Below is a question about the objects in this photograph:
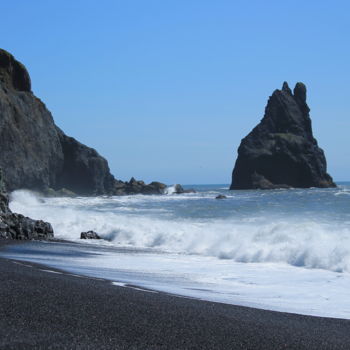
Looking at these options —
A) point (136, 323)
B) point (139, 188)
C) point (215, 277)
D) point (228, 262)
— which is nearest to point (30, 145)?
point (139, 188)

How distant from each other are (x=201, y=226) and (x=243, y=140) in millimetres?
96900

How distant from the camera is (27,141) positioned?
63.2 m

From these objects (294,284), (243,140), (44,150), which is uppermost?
(243,140)

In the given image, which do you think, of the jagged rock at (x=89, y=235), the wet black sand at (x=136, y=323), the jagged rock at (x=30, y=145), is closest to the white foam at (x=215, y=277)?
the wet black sand at (x=136, y=323)

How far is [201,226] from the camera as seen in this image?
76.1 ft

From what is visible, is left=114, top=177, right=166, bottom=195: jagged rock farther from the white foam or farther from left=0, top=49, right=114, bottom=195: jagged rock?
the white foam

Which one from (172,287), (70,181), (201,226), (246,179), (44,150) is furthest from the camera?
(246,179)

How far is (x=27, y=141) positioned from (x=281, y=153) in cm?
6160

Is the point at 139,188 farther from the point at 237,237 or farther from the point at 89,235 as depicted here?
the point at 237,237

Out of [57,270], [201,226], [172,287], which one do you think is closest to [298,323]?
[172,287]

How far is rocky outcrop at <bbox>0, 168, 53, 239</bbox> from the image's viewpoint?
58.2ft

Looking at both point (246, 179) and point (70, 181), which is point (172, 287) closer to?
point (70, 181)

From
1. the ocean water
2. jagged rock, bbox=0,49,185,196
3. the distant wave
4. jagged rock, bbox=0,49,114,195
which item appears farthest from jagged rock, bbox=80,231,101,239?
jagged rock, bbox=0,49,114,195

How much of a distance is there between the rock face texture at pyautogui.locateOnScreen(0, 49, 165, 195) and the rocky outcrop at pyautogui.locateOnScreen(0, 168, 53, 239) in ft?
127
